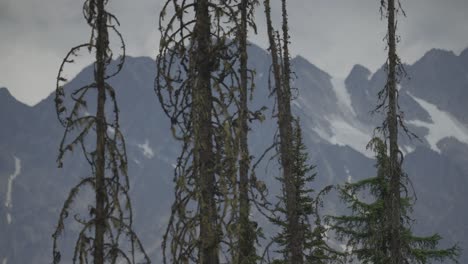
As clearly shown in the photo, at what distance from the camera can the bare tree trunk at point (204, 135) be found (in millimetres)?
7461

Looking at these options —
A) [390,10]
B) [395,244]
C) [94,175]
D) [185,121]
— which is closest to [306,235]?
[395,244]

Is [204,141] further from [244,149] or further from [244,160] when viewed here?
[244,149]

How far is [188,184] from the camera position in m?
7.94

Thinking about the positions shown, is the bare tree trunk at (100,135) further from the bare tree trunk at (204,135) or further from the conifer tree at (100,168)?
the bare tree trunk at (204,135)

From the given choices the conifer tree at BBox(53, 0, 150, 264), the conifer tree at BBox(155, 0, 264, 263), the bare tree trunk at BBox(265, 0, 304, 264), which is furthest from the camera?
the bare tree trunk at BBox(265, 0, 304, 264)

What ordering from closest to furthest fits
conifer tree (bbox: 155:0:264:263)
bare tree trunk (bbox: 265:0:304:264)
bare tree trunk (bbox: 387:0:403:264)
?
conifer tree (bbox: 155:0:264:263)
bare tree trunk (bbox: 265:0:304:264)
bare tree trunk (bbox: 387:0:403:264)

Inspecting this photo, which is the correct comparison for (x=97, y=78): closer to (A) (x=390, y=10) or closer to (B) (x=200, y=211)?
(B) (x=200, y=211)

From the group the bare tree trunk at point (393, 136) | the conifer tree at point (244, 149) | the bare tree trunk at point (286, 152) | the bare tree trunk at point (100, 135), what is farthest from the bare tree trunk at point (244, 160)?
the bare tree trunk at point (393, 136)

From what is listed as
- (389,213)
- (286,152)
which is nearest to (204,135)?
(286,152)

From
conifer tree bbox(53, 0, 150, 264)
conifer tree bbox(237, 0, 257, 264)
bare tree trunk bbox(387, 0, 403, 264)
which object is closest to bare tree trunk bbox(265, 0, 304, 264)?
conifer tree bbox(237, 0, 257, 264)

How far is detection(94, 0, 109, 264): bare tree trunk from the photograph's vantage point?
371 inches

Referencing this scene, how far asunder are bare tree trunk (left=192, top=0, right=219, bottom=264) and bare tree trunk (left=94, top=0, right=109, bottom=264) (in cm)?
214

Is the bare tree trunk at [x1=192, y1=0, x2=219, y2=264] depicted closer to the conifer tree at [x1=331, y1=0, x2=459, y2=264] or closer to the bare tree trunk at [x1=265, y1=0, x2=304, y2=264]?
the bare tree trunk at [x1=265, y1=0, x2=304, y2=264]

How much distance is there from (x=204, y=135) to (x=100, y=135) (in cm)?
245
